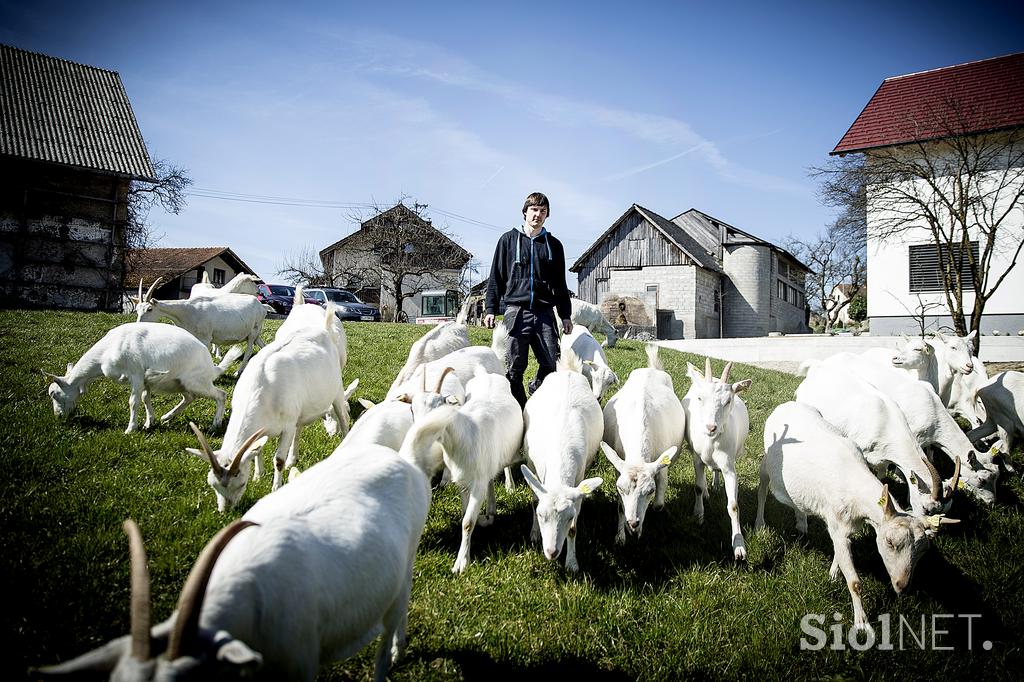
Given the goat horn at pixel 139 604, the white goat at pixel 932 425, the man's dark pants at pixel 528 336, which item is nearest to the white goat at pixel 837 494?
the white goat at pixel 932 425

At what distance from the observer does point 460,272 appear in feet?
141

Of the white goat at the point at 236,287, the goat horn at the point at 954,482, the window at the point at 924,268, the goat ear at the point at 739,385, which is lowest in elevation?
the goat horn at the point at 954,482

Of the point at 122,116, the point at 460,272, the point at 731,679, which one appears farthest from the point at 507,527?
the point at 460,272

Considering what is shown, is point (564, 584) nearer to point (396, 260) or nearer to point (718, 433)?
point (718, 433)

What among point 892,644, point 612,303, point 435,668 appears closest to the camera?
point 435,668

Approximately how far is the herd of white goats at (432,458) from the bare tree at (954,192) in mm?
5532

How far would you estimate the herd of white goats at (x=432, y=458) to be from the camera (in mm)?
1957

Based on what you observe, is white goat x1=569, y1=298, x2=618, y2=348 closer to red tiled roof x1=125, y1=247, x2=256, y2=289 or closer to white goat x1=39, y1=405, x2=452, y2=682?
white goat x1=39, y1=405, x2=452, y2=682

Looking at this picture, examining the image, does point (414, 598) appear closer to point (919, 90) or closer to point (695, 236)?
point (919, 90)

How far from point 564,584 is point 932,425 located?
5.50 meters

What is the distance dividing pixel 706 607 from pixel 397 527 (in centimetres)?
249

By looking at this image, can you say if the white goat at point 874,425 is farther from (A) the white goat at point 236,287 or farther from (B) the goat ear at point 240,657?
(A) the white goat at point 236,287

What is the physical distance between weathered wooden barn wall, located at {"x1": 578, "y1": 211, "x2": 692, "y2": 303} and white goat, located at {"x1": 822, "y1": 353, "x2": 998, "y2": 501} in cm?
Result: 2601

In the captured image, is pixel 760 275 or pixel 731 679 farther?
pixel 760 275
